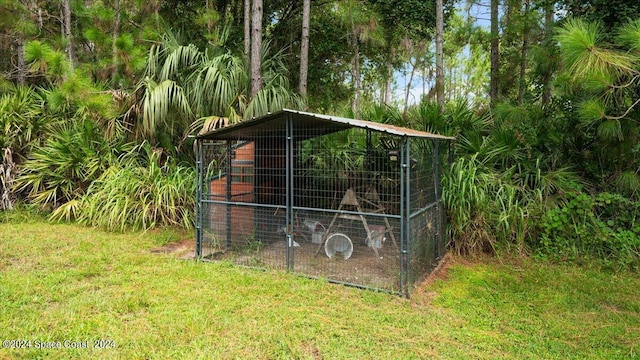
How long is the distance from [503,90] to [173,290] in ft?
21.9

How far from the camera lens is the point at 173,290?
3604 mm

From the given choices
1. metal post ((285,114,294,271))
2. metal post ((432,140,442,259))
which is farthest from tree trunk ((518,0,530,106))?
metal post ((285,114,294,271))

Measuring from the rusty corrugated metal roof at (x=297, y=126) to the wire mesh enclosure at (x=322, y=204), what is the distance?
12 millimetres

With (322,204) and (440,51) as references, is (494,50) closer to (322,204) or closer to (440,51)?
(440,51)

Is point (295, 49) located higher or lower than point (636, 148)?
higher

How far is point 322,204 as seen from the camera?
5.33 meters

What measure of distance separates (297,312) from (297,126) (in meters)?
2.30

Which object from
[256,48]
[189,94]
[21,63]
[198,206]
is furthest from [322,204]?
[21,63]

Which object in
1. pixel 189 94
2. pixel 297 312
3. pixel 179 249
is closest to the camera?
pixel 297 312

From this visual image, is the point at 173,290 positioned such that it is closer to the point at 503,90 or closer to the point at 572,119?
the point at 572,119

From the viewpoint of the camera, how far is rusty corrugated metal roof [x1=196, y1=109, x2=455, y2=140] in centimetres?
370

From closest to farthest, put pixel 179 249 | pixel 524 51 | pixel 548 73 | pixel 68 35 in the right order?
pixel 548 73
pixel 179 249
pixel 524 51
pixel 68 35

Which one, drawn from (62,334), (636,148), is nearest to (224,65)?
(62,334)

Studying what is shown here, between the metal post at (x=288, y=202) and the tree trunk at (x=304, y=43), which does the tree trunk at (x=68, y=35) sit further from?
the metal post at (x=288, y=202)
